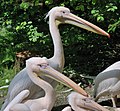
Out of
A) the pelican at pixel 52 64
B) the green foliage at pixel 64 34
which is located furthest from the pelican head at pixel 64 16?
the green foliage at pixel 64 34

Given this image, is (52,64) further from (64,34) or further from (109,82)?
(64,34)

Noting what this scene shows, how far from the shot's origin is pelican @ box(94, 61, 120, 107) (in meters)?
5.67

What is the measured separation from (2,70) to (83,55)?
1.50m

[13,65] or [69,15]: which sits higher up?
[69,15]

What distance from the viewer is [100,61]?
784 cm

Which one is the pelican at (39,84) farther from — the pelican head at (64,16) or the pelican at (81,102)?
the pelican head at (64,16)

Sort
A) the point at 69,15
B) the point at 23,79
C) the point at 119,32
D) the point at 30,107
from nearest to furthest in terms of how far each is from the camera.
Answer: the point at 30,107 → the point at 23,79 → the point at 69,15 → the point at 119,32

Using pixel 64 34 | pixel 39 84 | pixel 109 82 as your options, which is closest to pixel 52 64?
pixel 39 84

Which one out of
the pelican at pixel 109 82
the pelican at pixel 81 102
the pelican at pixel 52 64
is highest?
the pelican at pixel 52 64

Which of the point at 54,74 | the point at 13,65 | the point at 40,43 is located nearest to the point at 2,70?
the point at 13,65

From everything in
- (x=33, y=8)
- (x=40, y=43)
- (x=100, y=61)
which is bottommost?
(x=100, y=61)

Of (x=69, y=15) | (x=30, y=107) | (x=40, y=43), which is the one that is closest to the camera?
(x=30, y=107)

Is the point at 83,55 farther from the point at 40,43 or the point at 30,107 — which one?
the point at 30,107

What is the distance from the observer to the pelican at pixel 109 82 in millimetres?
5672
